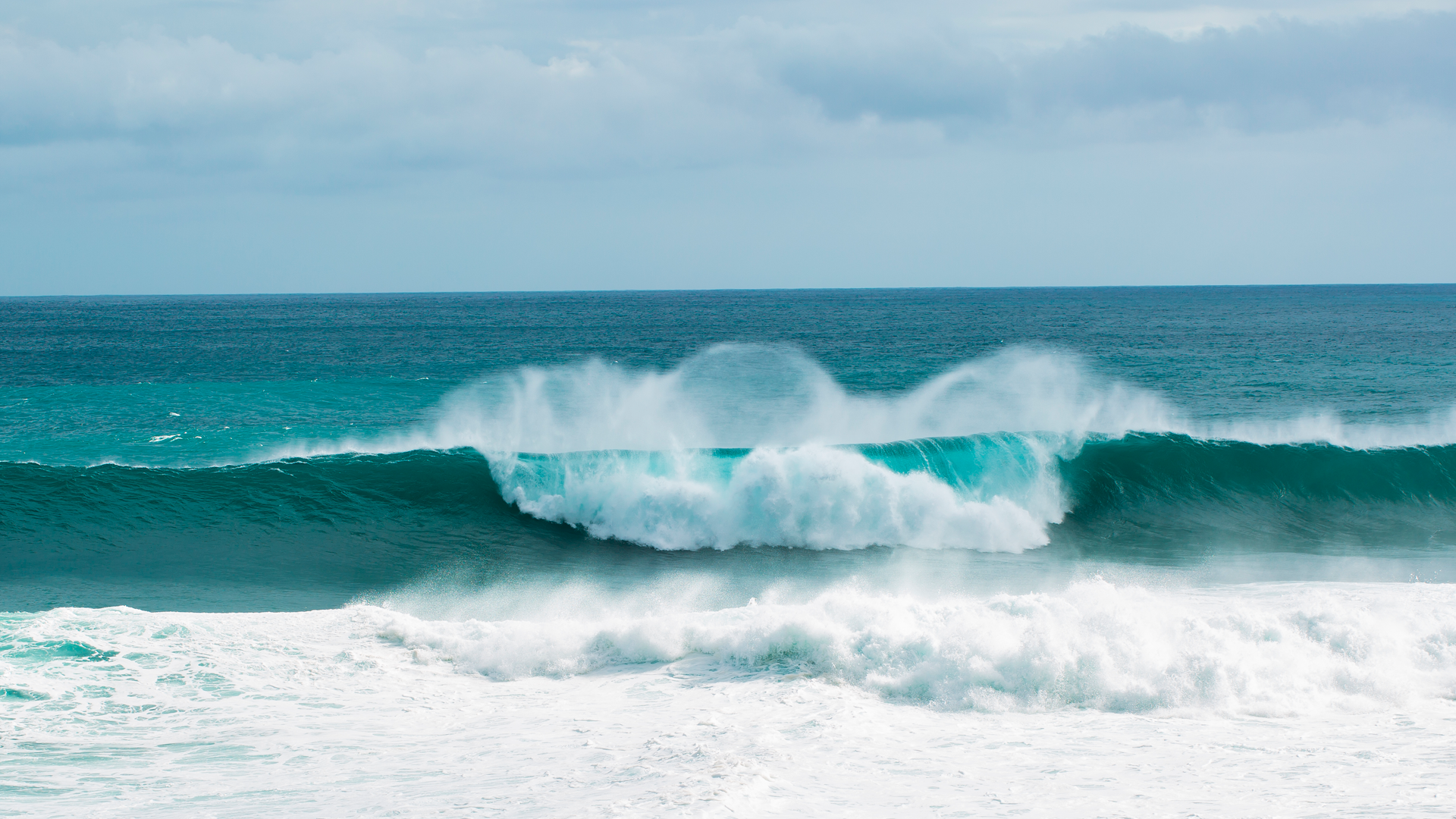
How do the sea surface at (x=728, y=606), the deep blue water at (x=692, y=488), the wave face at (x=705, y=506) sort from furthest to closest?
the wave face at (x=705, y=506) < the deep blue water at (x=692, y=488) < the sea surface at (x=728, y=606)

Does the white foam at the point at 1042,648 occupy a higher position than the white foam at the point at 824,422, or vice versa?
the white foam at the point at 824,422

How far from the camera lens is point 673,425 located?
52.2 ft

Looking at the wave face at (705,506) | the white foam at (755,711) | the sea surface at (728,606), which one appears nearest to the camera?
the white foam at (755,711)

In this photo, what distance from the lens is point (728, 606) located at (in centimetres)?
923

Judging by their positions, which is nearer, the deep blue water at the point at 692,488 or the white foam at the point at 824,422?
the deep blue water at the point at 692,488

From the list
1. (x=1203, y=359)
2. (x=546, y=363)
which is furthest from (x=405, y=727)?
(x=1203, y=359)

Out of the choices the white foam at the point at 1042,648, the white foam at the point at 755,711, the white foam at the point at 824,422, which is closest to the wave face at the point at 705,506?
the white foam at the point at 824,422

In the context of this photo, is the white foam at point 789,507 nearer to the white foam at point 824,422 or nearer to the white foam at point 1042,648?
the white foam at point 824,422

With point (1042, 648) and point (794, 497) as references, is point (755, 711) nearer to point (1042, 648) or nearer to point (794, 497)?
point (1042, 648)

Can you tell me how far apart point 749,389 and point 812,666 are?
1746cm

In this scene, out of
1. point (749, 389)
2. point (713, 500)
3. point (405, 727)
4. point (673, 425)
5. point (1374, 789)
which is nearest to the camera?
point (1374, 789)

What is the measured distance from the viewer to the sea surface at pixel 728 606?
531 cm

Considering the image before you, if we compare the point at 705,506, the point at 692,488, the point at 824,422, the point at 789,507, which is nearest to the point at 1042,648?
the point at 789,507

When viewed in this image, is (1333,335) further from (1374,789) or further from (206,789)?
(206,789)
